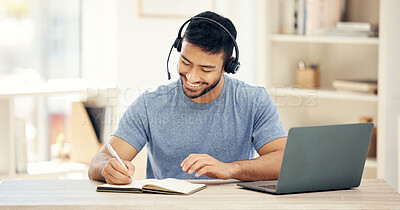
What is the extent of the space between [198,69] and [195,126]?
227 mm

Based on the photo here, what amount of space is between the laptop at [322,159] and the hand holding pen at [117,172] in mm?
348

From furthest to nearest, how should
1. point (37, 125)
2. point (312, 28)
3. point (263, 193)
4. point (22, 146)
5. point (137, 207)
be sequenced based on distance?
point (37, 125) → point (312, 28) → point (22, 146) → point (263, 193) → point (137, 207)

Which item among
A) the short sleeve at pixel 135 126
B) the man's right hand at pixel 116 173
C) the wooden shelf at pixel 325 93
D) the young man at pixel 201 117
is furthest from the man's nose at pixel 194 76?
the wooden shelf at pixel 325 93

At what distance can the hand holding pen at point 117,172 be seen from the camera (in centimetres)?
166

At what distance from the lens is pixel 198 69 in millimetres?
2004

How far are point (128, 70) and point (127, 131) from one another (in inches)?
65.7

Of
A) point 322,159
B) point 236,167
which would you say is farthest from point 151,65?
point 322,159

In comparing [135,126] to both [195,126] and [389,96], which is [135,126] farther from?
[389,96]

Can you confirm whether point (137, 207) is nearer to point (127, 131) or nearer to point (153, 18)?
point (127, 131)

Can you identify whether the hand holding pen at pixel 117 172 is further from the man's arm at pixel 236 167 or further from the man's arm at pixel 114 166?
the man's arm at pixel 236 167

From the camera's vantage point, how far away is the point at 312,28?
3275 millimetres

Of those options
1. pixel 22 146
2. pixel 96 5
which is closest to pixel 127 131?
pixel 22 146

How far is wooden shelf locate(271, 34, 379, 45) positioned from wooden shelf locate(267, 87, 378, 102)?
0.94 ft

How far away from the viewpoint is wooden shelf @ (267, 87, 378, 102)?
3.10m
